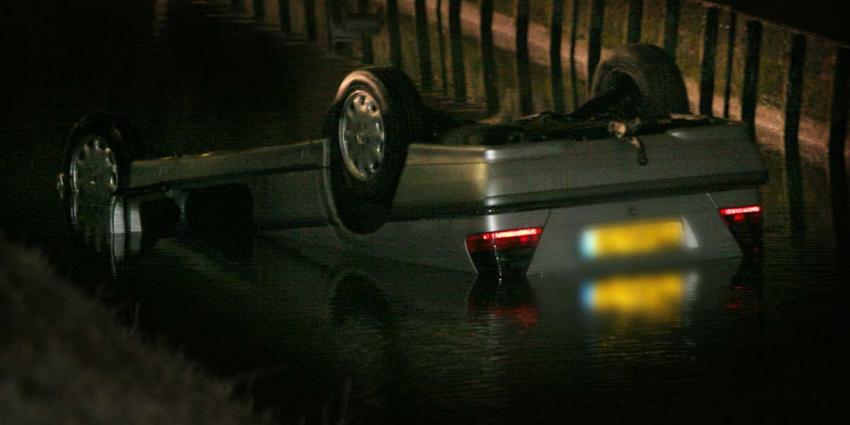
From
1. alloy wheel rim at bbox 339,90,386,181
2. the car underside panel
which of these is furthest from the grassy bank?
alloy wheel rim at bbox 339,90,386,181

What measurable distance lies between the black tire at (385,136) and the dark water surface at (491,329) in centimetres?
37

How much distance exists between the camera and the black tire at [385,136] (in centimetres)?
1039

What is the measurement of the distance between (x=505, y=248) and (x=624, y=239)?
A: 0.61m

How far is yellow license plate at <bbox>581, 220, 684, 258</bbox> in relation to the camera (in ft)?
32.8

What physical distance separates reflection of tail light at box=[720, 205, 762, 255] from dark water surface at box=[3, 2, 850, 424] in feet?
0.36

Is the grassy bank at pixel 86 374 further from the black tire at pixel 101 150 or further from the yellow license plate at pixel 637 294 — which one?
the black tire at pixel 101 150

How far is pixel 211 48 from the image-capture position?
1179 inches

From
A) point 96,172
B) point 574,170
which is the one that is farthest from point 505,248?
point 96,172

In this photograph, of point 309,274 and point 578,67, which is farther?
point 578,67

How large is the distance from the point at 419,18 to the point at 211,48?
149 inches

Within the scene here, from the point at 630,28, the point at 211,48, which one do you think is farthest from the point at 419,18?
the point at 630,28

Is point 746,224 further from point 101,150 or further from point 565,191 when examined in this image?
point 101,150

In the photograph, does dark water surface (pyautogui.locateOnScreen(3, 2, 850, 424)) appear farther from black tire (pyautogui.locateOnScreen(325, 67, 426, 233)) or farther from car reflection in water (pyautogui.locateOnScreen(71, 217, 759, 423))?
black tire (pyautogui.locateOnScreen(325, 67, 426, 233))

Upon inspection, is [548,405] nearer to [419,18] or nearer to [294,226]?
[294,226]
